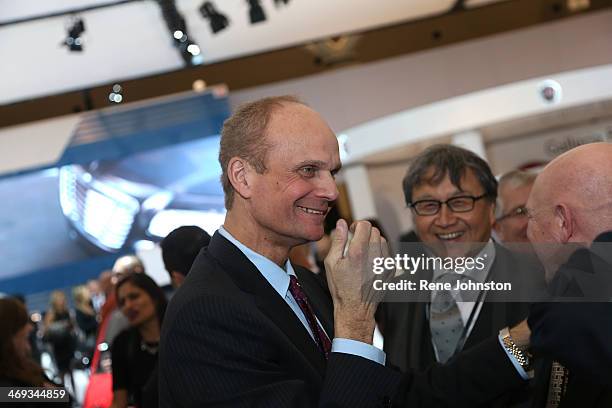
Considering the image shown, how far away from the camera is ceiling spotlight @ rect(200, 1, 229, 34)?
910cm

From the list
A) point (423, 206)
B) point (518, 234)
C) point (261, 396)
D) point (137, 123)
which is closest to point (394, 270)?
point (261, 396)

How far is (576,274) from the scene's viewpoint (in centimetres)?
126

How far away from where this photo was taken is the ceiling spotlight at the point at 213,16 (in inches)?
358

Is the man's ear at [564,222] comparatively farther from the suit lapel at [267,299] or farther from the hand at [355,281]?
the suit lapel at [267,299]

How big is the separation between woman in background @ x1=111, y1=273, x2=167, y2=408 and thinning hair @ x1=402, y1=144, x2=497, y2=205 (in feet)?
4.77

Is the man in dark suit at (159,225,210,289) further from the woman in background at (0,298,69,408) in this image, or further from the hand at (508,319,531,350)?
the hand at (508,319,531,350)

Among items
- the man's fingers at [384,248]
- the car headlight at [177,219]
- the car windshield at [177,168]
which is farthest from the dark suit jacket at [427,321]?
the car windshield at [177,168]

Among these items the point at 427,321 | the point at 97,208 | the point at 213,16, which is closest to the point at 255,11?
the point at 213,16

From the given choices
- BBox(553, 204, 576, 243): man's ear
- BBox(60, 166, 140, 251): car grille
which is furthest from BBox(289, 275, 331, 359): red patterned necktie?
BBox(60, 166, 140, 251): car grille

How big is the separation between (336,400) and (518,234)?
187 centimetres

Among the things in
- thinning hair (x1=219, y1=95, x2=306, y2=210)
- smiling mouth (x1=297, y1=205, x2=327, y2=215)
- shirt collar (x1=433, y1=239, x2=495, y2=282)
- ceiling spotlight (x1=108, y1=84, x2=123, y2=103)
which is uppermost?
thinning hair (x1=219, y1=95, x2=306, y2=210)

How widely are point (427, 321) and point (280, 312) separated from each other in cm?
73

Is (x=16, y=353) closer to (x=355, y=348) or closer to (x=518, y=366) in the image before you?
(x=355, y=348)

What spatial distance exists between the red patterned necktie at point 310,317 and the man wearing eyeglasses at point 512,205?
1534 millimetres
